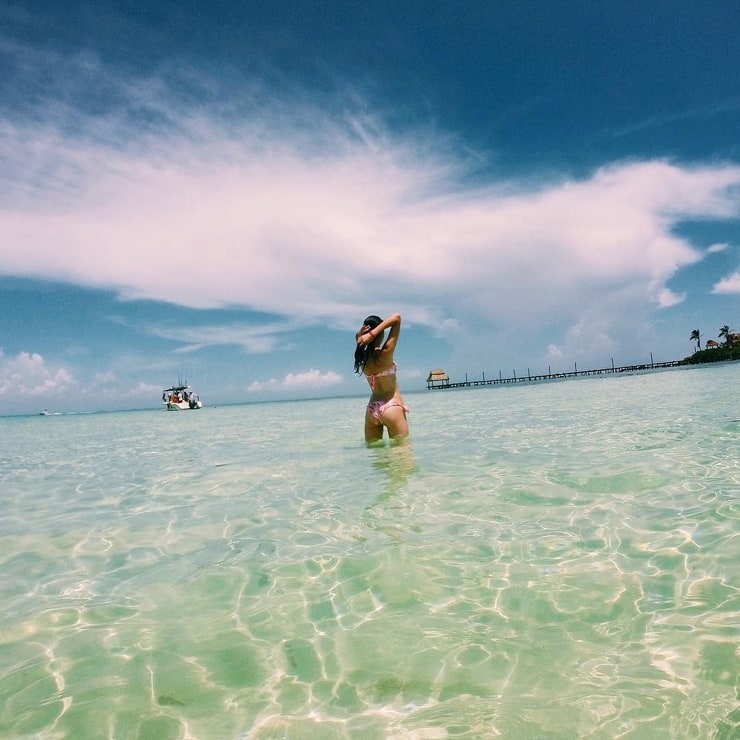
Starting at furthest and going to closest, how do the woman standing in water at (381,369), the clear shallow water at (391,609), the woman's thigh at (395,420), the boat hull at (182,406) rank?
1. the boat hull at (182,406)
2. the woman's thigh at (395,420)
3. the woman standing in water at (381,369)
4. the clear shallow water at (391,609)

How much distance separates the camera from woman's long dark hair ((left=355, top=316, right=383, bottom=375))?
26.5ft

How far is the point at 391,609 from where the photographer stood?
298cm

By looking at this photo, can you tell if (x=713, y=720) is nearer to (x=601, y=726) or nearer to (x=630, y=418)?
(x=601, y=726)

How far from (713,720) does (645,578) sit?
51.8 inches

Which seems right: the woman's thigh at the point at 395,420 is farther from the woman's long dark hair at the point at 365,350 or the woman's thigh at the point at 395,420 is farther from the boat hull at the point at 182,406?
the boat hull at the point at 182,406

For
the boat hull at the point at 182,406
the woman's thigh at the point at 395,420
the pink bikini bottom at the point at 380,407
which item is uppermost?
the boat hull at the point at 182,406

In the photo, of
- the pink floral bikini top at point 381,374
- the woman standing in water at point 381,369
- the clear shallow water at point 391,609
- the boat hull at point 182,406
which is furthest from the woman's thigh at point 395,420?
the boat hull at point 182,406

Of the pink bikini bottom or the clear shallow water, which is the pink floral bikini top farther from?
the clear shallow water

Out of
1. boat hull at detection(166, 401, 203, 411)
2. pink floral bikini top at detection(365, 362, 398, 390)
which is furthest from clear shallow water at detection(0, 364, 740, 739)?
boat hull at detection(166, 401, 203, 411)

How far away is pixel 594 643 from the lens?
250 cm

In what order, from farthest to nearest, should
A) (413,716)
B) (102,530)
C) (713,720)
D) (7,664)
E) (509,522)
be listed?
(102,530) → (509,522) → (7,664) → (413,716) → (713,720)

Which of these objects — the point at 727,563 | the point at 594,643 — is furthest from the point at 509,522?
the point at 594,643

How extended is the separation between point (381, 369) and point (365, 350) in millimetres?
471

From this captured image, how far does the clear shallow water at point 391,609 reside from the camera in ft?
6.97
